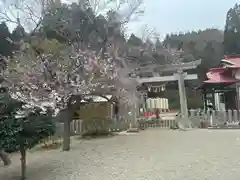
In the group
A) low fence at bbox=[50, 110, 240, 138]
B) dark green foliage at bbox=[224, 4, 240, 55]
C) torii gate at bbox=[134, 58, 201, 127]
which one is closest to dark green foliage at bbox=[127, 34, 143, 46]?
torii gate at bbox=[134, 58, 201, 127]

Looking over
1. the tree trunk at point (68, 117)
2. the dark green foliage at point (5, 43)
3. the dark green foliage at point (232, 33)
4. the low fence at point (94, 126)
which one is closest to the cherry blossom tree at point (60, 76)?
the tree trunk at point (68, 117)

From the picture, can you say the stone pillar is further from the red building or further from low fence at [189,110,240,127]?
the red building

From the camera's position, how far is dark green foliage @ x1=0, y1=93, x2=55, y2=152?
7.00 metres

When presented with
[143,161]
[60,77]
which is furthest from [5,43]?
[143,161]

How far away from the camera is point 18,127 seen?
23.2ft

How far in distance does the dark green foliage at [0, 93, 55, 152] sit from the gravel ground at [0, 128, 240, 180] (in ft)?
3.68

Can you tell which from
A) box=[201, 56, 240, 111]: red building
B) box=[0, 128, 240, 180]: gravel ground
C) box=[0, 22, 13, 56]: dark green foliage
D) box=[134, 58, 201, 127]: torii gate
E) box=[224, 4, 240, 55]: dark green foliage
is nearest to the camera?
box=[0, 128, 240, 180]: gravel ground

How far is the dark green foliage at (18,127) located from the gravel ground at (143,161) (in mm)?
1121

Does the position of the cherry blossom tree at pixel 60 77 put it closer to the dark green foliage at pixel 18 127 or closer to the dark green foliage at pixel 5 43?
the dark green foliage at pixel 18 127

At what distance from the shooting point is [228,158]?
7.99 m

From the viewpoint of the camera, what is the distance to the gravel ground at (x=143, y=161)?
272 inches

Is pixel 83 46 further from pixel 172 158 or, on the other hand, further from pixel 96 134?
pixel 172 158

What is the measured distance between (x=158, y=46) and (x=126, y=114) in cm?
428

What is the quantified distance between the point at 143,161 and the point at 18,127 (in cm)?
339
